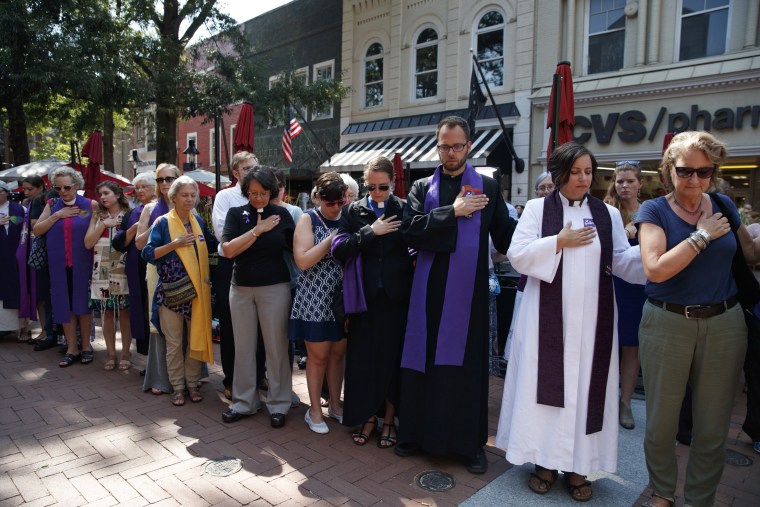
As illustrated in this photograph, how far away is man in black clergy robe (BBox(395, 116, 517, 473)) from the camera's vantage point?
313cm

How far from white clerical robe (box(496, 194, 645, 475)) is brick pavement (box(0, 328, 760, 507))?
448mm

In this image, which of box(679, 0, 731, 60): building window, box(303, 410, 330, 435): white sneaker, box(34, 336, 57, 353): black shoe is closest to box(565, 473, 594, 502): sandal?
box(303, 410, 330, 435): white sneaker

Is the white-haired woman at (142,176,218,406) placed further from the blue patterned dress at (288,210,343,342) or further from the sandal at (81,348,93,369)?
the sandal at (81,348,93,369)

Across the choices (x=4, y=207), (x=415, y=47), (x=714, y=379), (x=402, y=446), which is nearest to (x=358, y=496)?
(x=402, y=446)

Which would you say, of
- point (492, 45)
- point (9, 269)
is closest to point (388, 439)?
point (9, 269)

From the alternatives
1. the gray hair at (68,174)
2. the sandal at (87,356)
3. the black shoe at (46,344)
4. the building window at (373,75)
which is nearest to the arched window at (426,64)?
the building window at (373,75)

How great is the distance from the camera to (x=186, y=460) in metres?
3.34

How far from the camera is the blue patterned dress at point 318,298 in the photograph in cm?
367

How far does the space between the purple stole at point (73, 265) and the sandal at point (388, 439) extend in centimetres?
345

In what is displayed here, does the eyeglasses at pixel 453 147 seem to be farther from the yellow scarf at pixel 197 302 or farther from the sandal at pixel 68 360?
the sandal at pixel 68 360

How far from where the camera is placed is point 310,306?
3.70 metres

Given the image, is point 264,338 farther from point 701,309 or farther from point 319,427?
point 701,309

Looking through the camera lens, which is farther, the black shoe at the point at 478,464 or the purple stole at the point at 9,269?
the purple stole at the point at 9,269

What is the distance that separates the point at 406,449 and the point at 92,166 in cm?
542
